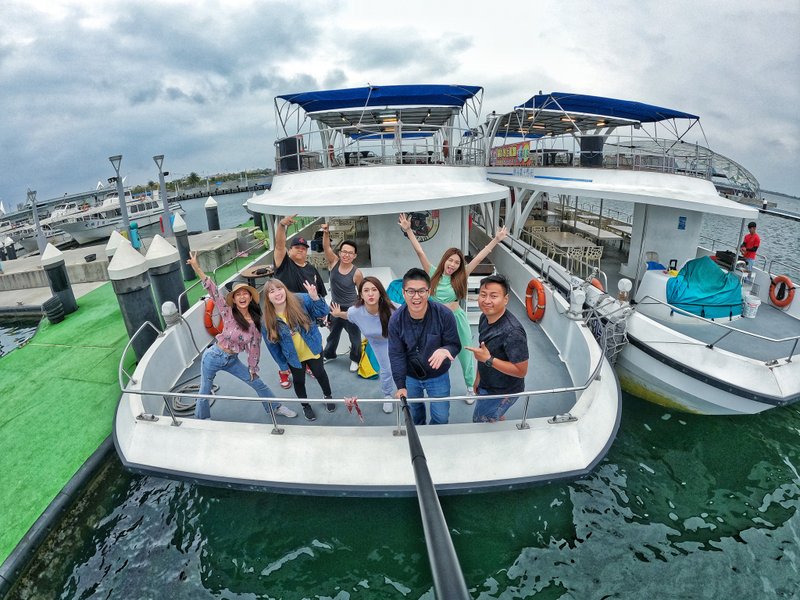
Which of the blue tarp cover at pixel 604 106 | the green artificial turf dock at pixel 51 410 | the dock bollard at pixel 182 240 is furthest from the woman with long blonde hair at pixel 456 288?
the dock bollard at pixel 182 240

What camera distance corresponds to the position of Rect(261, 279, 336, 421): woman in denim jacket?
3.51 m

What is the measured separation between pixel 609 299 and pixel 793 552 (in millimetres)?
3374

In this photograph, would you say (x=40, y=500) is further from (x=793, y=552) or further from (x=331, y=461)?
(x=793, y=552)

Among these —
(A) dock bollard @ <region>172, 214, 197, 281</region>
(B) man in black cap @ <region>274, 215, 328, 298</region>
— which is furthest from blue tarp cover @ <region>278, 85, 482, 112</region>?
(B) man in black cap @ <region>274, 215, 328, 298</region>

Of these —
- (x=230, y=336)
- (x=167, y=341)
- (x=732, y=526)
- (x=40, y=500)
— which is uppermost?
(x=230, y=336)

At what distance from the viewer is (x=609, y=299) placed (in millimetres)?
5891

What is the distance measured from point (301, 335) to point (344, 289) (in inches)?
42.9

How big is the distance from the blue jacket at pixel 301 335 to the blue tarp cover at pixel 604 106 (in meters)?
9.32

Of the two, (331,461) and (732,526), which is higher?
(331,461)

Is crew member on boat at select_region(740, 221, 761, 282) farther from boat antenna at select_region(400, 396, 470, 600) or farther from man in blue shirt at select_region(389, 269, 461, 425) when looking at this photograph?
boat antenna at select_region(400, 396, 470, 600)

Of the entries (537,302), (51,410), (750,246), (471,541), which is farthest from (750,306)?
(51,410)

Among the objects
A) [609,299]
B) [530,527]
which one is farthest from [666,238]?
[530,527]

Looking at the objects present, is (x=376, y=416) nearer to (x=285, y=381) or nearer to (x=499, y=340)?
(x=285, y=381)

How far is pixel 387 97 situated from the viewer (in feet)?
30.2
